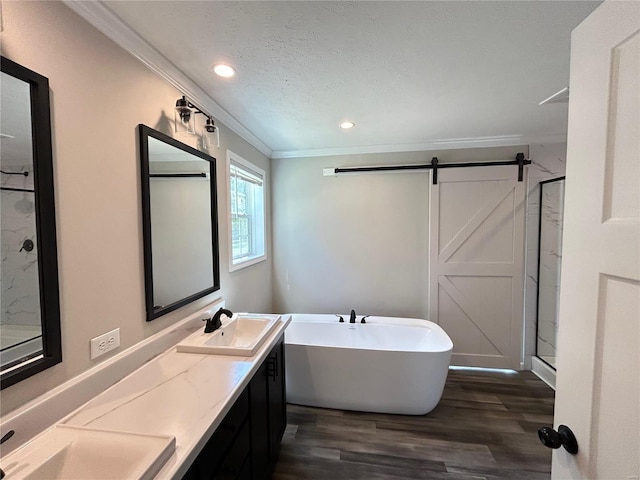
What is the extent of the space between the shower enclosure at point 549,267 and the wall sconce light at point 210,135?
320 centimetres

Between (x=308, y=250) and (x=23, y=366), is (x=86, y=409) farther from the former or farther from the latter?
(x=308, y=250)

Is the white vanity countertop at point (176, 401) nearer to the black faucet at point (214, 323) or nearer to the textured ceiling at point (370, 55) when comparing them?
the black faucet at point (214, 323)

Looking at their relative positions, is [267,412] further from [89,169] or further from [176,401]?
[89,169]

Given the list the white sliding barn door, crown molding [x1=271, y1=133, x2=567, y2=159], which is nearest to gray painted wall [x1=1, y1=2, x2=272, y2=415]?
crown molding [x1=271, y1=133, x2=567, y2=159]

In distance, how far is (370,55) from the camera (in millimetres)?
1518

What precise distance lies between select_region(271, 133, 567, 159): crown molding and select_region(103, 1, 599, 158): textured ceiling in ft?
1.56

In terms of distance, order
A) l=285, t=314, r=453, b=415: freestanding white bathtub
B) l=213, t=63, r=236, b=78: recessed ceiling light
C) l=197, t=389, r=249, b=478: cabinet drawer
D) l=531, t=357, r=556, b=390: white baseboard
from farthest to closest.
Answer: l=531, t=357, r=556, b=390: white baseboard → l=285, t=314, r=453, b=415: freestanding white bathtub → l=213, t=63, r=236, b=78: recessed ceiling light → l=197, t=389, r=249, b=478: cabinet drawer

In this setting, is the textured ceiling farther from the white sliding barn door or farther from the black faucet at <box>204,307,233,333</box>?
the black faucet at <box>204,307,233,333</box>

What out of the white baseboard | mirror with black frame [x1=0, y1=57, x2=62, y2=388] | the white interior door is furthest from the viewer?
the white baseboard

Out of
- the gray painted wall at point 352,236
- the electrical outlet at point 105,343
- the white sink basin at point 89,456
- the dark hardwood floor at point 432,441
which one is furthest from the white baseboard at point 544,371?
the electrical outlet at point 105,343

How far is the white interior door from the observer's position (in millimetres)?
593

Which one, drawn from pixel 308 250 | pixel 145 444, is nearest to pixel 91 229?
pixel 145 444

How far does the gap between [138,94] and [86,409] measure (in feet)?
4.71

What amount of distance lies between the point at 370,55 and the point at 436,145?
1.92m
